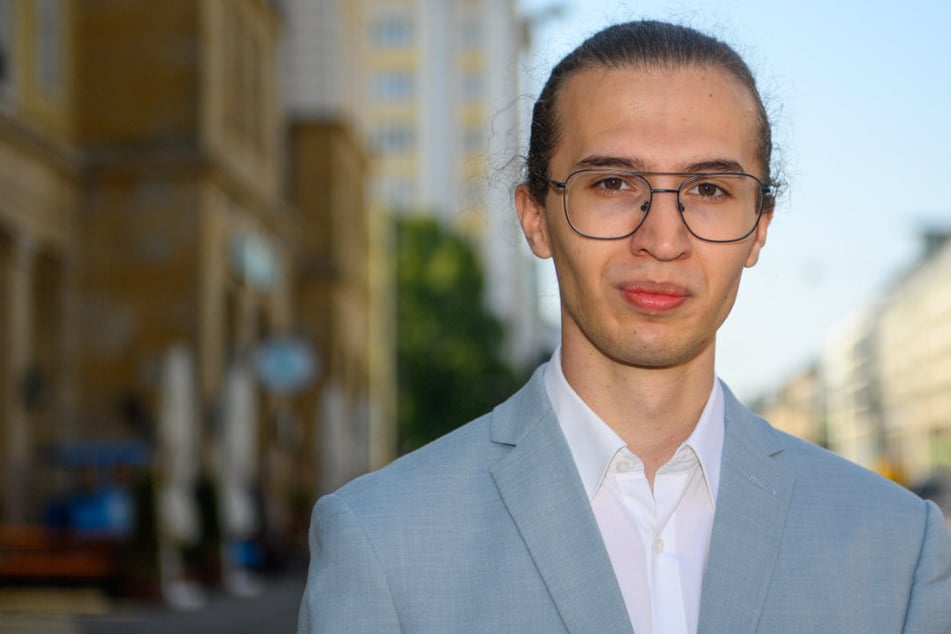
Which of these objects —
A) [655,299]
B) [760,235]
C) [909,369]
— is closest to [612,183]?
[655,299]

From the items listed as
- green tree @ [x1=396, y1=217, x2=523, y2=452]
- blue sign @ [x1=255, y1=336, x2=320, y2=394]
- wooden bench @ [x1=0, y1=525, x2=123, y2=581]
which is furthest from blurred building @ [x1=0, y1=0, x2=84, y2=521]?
green tree @ [x1=396, y1=217, x2=523, y2=452]

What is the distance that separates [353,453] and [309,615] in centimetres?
3363

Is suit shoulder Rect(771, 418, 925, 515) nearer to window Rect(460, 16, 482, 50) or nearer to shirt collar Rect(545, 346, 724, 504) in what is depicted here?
shirt collar Rect(545, 346, 724, 504)

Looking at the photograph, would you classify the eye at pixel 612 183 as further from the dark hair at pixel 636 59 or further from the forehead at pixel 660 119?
the dark hair at pixel 636 59

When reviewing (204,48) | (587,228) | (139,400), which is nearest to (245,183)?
(204,48)

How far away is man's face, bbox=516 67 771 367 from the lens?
2.44 metres

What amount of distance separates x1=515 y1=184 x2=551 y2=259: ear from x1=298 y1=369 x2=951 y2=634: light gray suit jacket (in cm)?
37

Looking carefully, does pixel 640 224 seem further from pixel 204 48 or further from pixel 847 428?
pixel 847 428

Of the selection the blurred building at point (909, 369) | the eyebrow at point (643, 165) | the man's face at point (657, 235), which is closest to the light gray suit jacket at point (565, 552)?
the man's face at point (657, 235)

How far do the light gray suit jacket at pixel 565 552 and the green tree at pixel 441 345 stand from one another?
61045mm

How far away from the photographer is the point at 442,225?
219ft

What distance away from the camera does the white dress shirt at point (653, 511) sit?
2383mm

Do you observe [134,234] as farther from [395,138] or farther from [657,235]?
[395,138]

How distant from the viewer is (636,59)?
252cm
